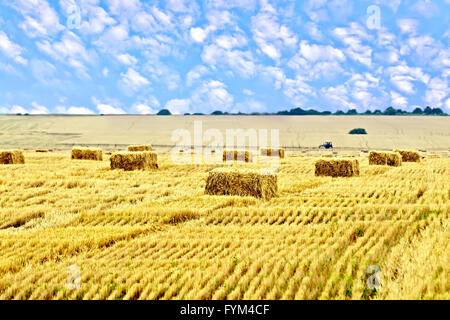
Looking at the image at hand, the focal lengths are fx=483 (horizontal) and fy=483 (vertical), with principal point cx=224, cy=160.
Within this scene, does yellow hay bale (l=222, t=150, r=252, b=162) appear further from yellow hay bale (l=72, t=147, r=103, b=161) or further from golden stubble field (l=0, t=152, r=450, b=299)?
golden stubble field (l=0, t=152, r=450, b=299)

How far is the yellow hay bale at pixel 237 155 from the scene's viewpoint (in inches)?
1253

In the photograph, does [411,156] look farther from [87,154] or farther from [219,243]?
[219,243]

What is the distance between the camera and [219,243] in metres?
9.41

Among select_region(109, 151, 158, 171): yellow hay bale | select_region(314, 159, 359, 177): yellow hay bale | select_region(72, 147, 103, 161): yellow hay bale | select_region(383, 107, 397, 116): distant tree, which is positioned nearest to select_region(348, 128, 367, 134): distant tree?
select_region(383, 107, 397, 116): distant tree

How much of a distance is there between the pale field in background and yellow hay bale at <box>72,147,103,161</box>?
34572 mm

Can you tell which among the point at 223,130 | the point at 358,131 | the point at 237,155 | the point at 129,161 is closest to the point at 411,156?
the point at 237,155

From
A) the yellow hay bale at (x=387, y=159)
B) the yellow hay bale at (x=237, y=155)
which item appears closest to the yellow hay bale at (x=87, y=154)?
the yellow hay bale at (x=237, y=155)

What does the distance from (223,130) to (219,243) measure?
81346mm

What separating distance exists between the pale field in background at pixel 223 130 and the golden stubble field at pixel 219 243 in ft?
170

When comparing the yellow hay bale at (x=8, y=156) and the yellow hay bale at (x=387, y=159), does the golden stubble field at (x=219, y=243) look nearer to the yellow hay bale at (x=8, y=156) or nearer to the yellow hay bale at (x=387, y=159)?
the yellow hay bale at (x=8, y=156)

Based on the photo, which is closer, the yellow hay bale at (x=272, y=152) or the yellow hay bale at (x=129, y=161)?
the yellow hay bale at (x=129, y=161)

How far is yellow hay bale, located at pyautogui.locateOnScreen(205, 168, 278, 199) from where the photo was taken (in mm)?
16578
